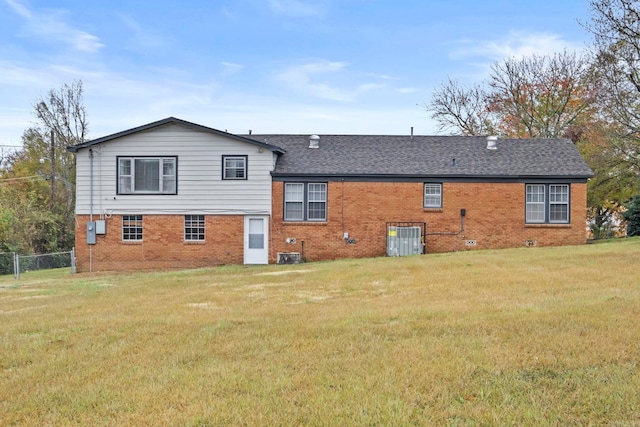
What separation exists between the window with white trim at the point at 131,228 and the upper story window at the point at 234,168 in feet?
12.5

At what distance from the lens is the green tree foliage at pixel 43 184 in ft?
115

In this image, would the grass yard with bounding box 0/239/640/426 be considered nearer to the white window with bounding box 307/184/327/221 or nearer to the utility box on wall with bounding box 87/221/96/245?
the utility box on wall with bounding box 87/221/96/245

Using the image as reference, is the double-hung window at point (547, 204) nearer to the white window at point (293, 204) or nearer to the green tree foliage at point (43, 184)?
the white window at point (293, 204)

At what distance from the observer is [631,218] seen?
98.5 ft

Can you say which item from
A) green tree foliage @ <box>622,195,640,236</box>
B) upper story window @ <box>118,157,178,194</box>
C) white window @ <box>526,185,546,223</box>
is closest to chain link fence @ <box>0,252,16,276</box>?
upper story window @ <box>118,157,178,194</box>

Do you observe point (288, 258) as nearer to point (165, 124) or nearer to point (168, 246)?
point (168, 246)

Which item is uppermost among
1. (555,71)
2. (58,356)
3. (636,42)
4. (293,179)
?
(555,71)

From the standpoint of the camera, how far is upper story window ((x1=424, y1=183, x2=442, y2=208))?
23.8 m

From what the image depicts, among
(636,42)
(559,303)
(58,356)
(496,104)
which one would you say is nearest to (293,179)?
(636,42)

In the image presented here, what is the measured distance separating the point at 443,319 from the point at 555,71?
36.5m

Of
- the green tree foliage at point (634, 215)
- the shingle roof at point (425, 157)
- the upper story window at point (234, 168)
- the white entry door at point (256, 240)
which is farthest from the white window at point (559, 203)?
the upper story window at point (234, 168)

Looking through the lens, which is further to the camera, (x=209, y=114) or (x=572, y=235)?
(x=209, y=114)

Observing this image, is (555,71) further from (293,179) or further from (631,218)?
(293,179)

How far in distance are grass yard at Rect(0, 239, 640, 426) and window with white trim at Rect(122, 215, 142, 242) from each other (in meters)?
12.0
